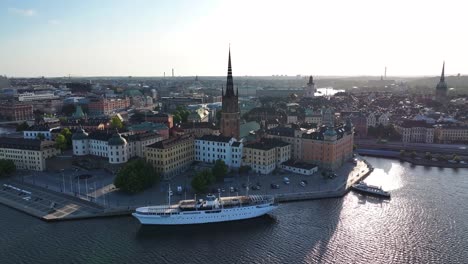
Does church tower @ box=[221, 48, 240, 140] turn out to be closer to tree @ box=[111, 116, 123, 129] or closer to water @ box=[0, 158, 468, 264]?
water @ box=[0, 158, 468, 264]

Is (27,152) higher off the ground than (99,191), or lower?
higher

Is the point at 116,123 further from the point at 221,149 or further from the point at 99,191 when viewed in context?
the point at 99,191

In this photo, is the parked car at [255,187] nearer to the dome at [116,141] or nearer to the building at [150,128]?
the dome at [116,141]

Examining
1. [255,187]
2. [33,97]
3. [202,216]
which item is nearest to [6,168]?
[202,216]

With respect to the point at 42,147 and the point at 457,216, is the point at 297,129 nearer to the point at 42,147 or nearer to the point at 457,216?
the point at 457,216

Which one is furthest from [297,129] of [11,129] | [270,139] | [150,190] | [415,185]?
[11,129]

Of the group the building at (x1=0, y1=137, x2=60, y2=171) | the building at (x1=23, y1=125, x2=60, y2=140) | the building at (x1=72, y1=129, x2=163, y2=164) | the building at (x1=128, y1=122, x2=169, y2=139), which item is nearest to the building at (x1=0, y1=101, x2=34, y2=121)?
the building at (x1=23, y1=125, x2=60, y2=140)

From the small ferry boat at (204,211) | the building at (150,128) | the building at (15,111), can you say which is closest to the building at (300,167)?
the small ferry boat at (204,211)
